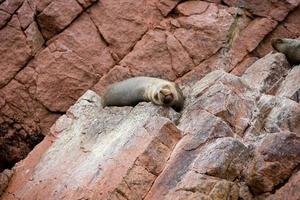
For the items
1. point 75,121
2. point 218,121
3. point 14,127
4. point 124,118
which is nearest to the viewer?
point 218,121

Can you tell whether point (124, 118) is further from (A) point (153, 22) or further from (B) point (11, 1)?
(B) point (11, 1)

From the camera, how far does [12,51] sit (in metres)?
11.2

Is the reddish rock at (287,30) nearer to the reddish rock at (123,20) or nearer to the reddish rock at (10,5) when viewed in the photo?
the reddish rock at (123,20)

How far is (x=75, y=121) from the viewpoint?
9.76m

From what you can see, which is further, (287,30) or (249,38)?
(287,30)

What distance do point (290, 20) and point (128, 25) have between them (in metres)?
3.39

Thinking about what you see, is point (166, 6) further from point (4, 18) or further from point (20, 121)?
point (20, 121)

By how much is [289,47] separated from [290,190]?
433cm

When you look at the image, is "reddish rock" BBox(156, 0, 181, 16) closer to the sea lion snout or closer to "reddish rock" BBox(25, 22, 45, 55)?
"reddish rock" BBox(25, 22, 45, 55)

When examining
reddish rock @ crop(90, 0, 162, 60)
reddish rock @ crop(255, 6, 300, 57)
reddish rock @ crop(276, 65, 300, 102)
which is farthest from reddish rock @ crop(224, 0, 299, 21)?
reddish rock @ crop(276, 65, 300, 102)

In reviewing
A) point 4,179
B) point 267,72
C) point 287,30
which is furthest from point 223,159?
point 287,30

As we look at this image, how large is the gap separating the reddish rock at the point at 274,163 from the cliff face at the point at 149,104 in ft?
0.06

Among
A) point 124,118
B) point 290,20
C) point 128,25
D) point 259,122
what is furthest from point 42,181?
point 290,20

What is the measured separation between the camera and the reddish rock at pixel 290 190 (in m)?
6.74
